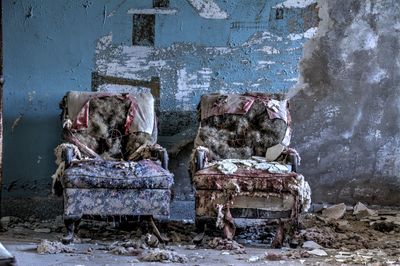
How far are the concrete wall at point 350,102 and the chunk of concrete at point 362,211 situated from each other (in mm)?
102

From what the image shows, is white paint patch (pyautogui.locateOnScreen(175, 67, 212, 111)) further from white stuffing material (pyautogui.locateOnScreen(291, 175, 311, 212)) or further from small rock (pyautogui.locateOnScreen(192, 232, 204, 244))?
white stuffing material (pyautogui.locateOnScreen(291, 175, 311, 212))

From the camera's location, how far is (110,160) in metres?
5.68

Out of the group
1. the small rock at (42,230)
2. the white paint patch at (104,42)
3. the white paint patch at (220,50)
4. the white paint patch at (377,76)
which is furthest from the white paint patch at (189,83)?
the small rock at (42,230)

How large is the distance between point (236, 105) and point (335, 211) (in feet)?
4.86

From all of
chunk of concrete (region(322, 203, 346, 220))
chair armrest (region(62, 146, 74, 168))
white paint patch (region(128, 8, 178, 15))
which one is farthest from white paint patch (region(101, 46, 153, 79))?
chunk of concrete (region(322, 203, 346, 220))

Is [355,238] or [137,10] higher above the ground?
[137,10]

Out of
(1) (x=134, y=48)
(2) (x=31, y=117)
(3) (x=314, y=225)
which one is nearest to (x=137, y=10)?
(1) (x=134, y=48)

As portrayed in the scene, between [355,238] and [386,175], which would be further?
[386,175]

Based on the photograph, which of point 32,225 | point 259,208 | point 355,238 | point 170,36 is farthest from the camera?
point 170,36

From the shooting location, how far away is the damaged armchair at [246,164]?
17.1 ft

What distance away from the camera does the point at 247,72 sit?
21.3 feet

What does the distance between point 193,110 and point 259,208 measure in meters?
1.56

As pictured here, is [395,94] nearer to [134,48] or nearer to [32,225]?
[134,48]

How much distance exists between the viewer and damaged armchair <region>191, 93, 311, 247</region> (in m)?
5.21
